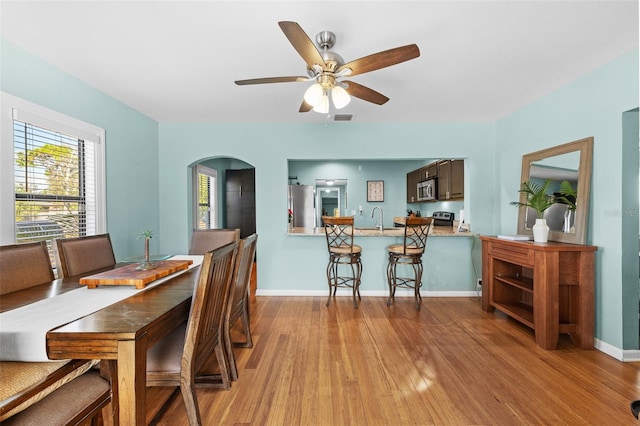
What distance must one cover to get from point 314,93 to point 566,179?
256cm

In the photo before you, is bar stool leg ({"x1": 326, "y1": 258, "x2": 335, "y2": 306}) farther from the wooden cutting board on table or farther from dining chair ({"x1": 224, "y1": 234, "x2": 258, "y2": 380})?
the wooden cutting board on table

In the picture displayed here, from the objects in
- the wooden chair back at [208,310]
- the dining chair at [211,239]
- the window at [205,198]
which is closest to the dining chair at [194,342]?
the wooden chair back at [208,310]

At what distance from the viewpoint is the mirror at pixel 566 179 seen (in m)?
2.49

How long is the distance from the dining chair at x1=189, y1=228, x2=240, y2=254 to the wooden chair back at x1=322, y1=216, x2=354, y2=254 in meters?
1.08

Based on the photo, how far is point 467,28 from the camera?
1.86 metres

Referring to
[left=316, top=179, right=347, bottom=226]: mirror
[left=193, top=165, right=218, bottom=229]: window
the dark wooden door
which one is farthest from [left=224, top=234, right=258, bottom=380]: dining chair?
[left=316, top=179, right=347, bottom=226]: mirror

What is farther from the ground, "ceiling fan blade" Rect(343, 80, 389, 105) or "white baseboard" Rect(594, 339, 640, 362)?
"ceiling fan blade" Rect(343, 80, 389, 105)

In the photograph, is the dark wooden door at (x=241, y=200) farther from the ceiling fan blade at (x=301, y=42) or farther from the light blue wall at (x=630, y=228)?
the light blue wall at (x=630, y=228)

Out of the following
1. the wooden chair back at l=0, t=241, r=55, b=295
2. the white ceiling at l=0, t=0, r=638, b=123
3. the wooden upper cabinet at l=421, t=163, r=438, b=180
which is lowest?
the wooden chair back at l=0, t=241, r=55, b=295

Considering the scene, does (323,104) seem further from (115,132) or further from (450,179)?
(450,179)

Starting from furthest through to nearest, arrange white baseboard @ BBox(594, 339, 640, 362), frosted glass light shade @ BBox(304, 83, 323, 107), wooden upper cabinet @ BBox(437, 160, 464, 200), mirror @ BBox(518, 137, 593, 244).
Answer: wooden upper cabinet @ BBox(437, 160, 464, 200), mirror @ BBox(518, 137, 593, 244), white baseboard @ BBox(594, 339, 640, 362), frosted glass light shade @ BBox(304, 83, 323, 107)

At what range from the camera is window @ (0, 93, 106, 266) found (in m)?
2.03

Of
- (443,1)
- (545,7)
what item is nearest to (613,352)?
(545,7)

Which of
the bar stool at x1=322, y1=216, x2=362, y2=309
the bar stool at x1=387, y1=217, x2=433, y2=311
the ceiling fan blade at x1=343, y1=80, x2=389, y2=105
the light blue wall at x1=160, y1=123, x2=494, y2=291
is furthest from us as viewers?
the light blue wall at x1=160, y1=123, x2=494, y2=291
